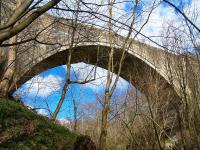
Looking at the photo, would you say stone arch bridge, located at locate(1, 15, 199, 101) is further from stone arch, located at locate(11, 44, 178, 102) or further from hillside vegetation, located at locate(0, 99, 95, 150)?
hillside vegetation, located at locate(0, 99, 95, 150)

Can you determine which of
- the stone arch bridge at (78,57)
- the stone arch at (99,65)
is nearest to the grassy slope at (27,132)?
the stone arch bridge at (78,57)

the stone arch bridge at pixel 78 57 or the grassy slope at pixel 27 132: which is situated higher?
the stone arch bridge at pixel 78 57

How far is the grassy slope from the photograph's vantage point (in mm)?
6414

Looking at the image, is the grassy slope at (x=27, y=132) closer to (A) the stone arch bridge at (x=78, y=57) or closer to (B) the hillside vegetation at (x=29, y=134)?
(B) the hillside vegetation at (x=29, y=134)

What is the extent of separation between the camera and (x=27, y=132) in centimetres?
709

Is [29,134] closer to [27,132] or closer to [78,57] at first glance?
[27,132]

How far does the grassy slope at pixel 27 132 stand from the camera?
21.0ft

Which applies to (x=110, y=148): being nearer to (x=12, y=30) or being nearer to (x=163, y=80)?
(x=163, y=80)

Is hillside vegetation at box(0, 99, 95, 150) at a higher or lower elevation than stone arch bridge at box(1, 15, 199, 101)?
lower

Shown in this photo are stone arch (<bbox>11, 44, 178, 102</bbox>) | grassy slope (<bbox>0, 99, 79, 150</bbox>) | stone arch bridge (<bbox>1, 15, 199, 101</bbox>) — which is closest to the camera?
grassy slope (<bbox>0, 99, 79, 150</bbox>)

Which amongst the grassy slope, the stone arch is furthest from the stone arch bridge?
the grassy slope

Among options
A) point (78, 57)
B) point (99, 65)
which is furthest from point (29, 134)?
point (78, 57)

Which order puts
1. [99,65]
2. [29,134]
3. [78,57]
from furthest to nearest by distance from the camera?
[78,57] < [99,65] < [29,134]

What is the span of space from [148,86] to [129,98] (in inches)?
50.3
